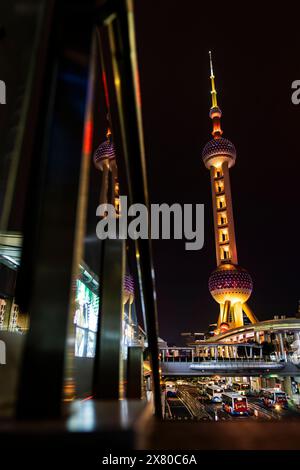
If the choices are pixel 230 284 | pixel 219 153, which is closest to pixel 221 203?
pixel 219 153

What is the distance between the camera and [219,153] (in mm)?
68938

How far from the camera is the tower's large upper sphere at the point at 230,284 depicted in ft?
212

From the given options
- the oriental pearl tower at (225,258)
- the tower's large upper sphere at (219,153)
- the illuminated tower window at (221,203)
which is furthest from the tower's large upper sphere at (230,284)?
the tower's large upper sphere at (219,153)

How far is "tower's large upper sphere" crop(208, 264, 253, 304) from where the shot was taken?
2549 inches

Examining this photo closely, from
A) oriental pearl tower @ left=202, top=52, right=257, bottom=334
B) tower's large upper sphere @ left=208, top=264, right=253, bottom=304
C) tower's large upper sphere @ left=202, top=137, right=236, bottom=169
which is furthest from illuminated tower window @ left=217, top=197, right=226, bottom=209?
tower's large upper sphere @ left=208, top=264, right=253, bottom=304

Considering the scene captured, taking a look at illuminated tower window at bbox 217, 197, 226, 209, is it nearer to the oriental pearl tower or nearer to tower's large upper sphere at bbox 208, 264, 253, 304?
the oriental pearl tower

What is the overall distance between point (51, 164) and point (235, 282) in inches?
2622

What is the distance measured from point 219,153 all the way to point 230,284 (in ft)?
91.5

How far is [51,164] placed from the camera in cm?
129

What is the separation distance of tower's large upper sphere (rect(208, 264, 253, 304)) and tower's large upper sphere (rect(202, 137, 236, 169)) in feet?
75.1

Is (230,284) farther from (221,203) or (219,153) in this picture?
(219,153)
